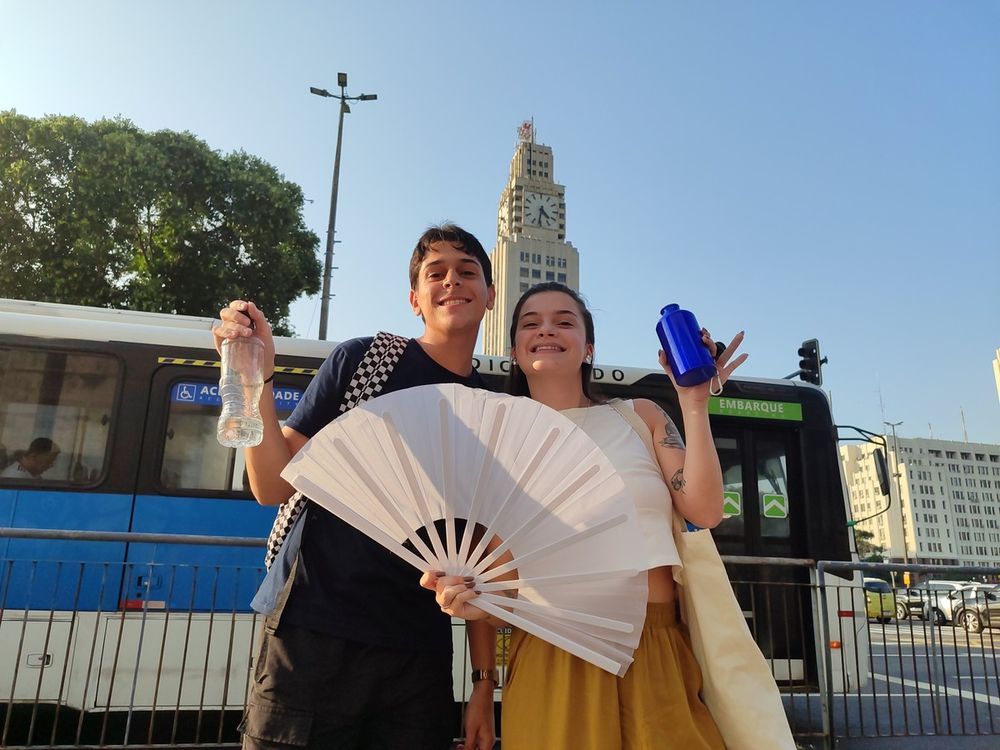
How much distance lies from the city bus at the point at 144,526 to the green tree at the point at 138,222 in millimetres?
9977

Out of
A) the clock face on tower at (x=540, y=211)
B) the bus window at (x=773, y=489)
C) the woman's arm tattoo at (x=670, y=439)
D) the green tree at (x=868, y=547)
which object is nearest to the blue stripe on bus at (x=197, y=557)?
the woman's arm tattoo at (x=670, y=439)

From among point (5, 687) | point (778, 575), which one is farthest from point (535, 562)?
point (778, 575)

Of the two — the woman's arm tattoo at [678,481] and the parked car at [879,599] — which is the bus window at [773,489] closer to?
the parked car at [879,599]

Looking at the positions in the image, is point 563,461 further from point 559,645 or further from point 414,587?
point 414,587

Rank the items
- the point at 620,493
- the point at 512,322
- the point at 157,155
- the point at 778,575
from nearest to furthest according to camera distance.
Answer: the point at 620,493, the point at 512,322, the point at 778,575, the point at 157,155

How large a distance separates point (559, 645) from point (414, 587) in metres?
0.48

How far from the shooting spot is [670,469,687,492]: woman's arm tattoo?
185 centimetres

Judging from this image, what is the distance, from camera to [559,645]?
1.58 meters

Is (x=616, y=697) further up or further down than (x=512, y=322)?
further down

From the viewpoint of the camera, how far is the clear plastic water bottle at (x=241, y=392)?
1659 millimetres

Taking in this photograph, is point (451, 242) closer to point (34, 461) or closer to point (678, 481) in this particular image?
point (678, 481)

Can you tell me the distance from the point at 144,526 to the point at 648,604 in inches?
188

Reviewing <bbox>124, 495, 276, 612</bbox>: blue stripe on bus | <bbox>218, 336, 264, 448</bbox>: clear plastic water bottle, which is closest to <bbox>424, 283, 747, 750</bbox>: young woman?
<bbox>218, 336, 264, 448</bbox>: clear plastic water bottle

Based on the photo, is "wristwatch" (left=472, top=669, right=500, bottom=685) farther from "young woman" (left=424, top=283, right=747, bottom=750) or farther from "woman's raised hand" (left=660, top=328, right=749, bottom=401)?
"woman's raised hand" (left=660, top=328, right=749, bottom=401)
